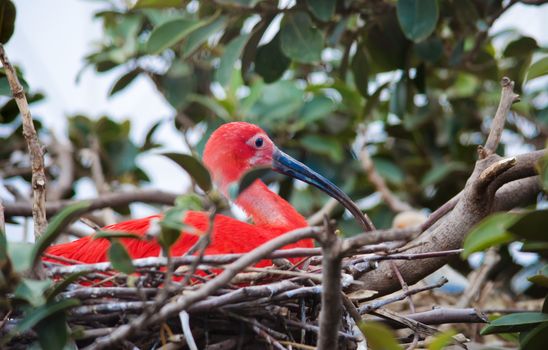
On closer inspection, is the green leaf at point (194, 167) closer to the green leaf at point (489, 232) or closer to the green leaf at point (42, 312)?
the green leaf at point (42, 312)

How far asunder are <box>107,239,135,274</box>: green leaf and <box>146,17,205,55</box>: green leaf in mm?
1862

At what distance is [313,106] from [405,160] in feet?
2.75

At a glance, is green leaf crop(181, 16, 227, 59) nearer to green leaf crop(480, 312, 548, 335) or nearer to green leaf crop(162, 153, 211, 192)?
green leaf crop(162, 153, 211, 192)

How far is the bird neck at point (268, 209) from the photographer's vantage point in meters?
3.65

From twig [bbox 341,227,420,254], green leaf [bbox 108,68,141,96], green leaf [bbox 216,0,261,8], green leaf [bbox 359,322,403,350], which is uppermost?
green leaf [bbox 108,68,141,96]

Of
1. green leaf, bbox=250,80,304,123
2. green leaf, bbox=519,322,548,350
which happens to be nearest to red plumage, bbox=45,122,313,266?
green leaf, bbox=250,80,304,123

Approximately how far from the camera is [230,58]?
3.94 meters

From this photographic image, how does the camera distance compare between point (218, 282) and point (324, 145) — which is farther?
point (324, 145)

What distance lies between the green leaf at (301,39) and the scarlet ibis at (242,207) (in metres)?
0.47

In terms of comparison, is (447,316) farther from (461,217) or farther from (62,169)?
(62,169)

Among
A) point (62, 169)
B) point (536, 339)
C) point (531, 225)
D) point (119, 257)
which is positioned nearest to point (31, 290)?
point (119, 257)

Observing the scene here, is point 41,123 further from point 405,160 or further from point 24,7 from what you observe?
point 24,7

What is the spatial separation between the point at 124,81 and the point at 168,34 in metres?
1.22

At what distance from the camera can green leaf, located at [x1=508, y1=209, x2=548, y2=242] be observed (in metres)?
2.02
